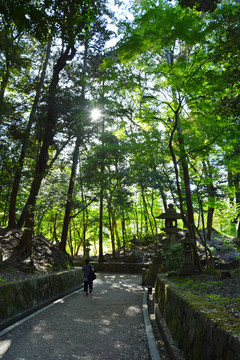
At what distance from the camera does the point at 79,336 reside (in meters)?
5.41

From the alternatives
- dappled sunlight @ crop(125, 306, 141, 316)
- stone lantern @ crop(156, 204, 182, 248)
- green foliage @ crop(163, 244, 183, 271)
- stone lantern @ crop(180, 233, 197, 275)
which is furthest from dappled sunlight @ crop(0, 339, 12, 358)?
stone lantern @ crop(156, 204, 182, 248)

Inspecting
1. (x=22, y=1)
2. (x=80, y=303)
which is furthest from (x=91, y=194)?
(x=22, y=1)

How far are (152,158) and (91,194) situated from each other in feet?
24.3

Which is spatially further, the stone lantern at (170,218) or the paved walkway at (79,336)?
the stone lantern at (170,218)

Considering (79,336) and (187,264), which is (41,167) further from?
(79,336)

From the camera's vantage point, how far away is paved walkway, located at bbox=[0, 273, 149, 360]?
444 cm

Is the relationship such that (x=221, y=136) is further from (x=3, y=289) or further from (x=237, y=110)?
(x=3, y=289)

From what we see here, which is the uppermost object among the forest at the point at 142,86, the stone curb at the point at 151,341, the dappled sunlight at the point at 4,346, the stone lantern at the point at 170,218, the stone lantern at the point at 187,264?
the forest at the point at 142,86

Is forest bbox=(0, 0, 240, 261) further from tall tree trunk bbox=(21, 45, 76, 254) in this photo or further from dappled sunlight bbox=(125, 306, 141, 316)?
dappled sunlight bbox=(125, 306, 141, 316)

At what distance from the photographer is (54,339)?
5.15 meters

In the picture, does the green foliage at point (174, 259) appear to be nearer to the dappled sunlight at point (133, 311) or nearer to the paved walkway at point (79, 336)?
the dappled sunlight at point (133, 311)

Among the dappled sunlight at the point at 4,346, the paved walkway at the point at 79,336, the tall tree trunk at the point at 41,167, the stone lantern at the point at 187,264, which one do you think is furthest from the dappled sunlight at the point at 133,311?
the tall tree trunk at the point at 41,167

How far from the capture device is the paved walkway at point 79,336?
14.6ft

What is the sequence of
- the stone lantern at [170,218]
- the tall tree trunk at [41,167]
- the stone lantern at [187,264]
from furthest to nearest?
the stone lantern at [170,218], the tall tree trunk at [41,167], the stone lantern at [187,264]
